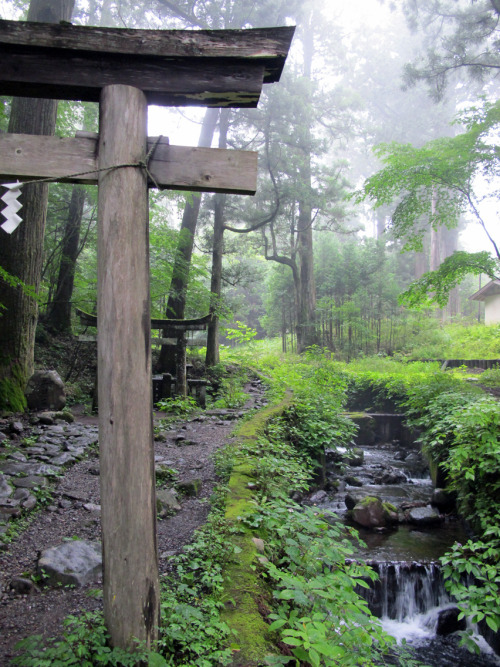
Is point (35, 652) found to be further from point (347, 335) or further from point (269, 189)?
point (347, 335)

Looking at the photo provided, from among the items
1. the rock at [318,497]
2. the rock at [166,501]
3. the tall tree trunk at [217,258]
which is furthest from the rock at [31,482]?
the tall tree trunk at [217,258]

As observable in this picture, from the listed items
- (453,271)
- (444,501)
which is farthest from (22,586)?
(453,271)

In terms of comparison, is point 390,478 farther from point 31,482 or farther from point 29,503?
point 29,503

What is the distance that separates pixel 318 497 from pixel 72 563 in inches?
178

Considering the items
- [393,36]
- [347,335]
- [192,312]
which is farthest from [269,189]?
[393,36]

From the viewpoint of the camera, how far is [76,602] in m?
2.71

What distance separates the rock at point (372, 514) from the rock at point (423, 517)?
0.23 m

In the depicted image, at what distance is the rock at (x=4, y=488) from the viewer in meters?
3.91

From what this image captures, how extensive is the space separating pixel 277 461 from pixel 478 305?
32.7m

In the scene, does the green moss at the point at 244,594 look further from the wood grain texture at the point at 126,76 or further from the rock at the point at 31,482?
the wood grain texture at the point at 126,76

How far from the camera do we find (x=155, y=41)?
238 centimetres

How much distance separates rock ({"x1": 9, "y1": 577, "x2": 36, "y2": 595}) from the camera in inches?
109

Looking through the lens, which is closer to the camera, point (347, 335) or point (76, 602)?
point (76, 602)

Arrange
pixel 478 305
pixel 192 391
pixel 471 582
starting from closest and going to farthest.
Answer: pixel 471 582, pixel 192 391, pixel 478 305
